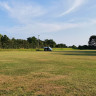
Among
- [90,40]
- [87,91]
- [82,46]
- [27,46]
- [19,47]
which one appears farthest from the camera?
[90,40]

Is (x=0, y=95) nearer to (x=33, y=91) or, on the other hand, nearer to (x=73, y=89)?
(x=33, y=91)

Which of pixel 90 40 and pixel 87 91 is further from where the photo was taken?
pixel 90 40

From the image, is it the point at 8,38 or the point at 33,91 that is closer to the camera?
the point at 33,91

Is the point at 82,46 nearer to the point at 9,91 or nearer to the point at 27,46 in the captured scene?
the point at 27,46

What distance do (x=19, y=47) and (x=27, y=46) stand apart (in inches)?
194

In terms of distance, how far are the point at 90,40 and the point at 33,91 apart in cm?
10488

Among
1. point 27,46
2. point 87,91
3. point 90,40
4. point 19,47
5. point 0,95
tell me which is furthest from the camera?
point 90,40

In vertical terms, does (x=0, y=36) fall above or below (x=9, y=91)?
above

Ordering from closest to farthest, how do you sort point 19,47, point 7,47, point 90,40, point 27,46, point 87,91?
1. point 87,91
2. point 7,47
3. point 19,47
4. point 27,46
5. point 90,40

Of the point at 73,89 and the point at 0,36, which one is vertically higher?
the point at 0,36

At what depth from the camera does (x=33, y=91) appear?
13.9 feet

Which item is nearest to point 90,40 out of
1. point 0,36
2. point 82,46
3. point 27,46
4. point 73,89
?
point 82,46

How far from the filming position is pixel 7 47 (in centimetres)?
4709

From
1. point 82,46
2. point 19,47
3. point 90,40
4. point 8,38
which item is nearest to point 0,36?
point 8,38
